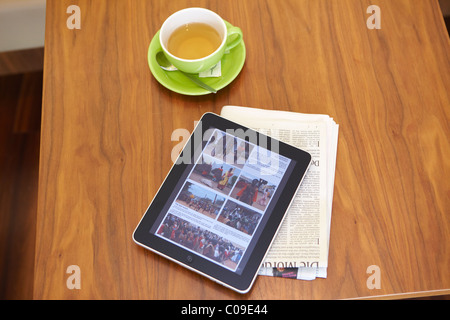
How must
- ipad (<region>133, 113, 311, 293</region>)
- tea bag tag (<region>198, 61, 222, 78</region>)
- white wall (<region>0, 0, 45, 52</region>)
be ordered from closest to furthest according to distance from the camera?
ipad (<region>133, 113, 311, 293</region>) → tea bag tag (<region>198, 61, 222, 78</region>) → white wall (<region>0, 0, 45, 52</region>)

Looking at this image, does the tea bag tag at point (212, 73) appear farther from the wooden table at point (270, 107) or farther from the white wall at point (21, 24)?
the white wall at point (21, 24)

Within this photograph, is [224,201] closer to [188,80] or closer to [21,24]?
[188,80]

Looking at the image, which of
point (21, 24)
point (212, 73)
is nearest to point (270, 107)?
point (212, 73)

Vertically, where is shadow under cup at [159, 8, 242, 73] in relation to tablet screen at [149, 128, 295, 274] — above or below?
above

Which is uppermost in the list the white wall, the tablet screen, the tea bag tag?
the white wall

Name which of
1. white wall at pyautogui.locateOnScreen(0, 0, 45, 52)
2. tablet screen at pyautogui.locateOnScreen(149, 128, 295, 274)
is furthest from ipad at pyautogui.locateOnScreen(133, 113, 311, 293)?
white wall at pyautogui.locateOnScreen(0, 0, 45, 52)

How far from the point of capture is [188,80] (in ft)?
2.46

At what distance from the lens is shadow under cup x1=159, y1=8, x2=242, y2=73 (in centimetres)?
69

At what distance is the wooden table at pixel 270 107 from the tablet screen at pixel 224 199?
0.05 metres

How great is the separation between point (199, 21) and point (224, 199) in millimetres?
311

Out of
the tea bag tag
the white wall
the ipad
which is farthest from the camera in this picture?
the white wall

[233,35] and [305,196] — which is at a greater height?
[233,35]

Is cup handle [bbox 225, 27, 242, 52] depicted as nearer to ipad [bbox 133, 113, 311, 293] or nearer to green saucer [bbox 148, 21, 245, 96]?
green saucer [bbox 148, 21, 245, 96]

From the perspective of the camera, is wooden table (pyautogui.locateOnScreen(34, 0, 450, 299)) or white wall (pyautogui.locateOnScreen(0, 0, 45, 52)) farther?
white wall (pyautogui.locateOnScreen(0, 0, 45, 52))
